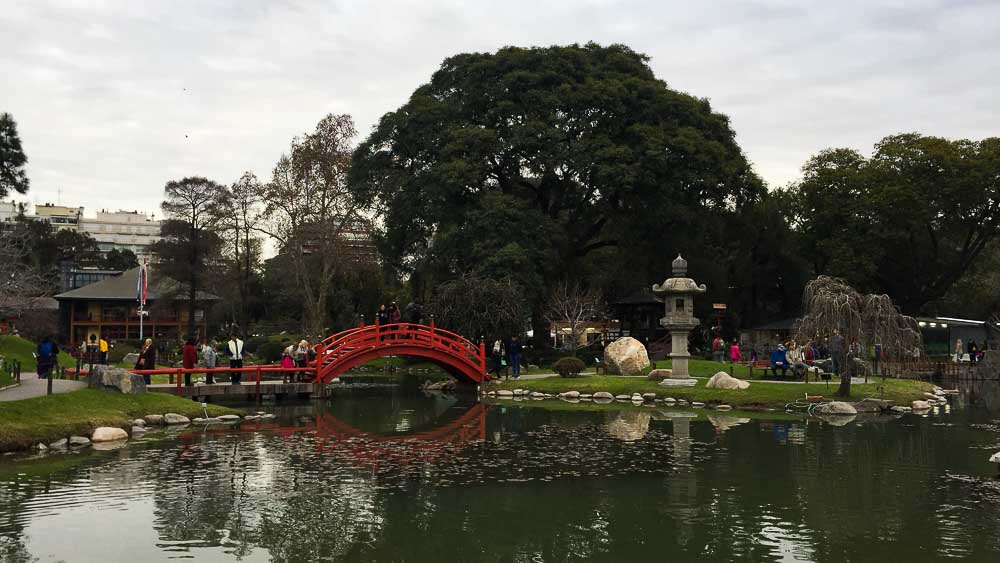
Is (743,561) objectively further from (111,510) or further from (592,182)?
(592,182)

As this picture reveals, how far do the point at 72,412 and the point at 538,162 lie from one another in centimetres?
3060

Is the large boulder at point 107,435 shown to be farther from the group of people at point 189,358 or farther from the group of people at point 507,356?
the group of people at point 507,356

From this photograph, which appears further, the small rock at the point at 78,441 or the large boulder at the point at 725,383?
the large boulder at the point at 725,383

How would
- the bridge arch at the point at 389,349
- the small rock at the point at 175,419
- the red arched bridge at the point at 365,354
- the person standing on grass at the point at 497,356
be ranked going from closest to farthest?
the small rock at the point at 175,419 < the red arched bridge at the point at 365,354 < the bridge arch at the point at 389,349 < the person standing on grass at the point at 497,356

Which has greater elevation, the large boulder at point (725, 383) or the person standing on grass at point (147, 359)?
the person standing on grass at point (147, 359)

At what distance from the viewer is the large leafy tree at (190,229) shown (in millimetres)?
64438

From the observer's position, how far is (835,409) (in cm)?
3056

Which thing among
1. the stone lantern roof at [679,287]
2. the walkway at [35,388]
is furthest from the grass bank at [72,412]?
the stone lantern roof at [679,287]

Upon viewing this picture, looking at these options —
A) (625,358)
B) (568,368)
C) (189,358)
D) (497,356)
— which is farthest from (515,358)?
(189,358)

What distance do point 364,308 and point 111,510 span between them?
51.3 m

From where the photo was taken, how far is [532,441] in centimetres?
2411

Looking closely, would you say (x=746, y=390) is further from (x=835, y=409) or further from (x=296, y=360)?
(x=296, y=360)

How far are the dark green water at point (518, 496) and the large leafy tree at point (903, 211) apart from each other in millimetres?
34416

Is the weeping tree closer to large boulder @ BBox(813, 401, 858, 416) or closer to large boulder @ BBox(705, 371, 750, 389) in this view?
large boulder @ BBox(813, 401, 858, 416)
